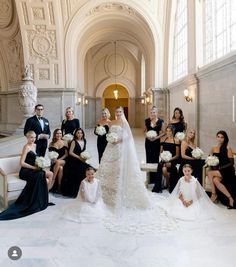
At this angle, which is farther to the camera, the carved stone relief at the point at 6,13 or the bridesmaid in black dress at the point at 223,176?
the carved stone relief at the point at 6,13

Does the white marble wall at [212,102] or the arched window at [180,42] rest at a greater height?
the arched window at [180,42]

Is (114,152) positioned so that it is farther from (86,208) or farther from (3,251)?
(3,251)

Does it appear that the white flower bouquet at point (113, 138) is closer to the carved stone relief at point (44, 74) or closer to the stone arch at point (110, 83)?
the carved stone relief at point (44, 74)

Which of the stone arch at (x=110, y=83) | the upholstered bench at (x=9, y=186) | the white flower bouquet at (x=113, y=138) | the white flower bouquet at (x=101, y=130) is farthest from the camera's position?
the stone arch at (x=110, y=83)

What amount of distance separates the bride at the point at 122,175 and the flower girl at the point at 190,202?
56cm

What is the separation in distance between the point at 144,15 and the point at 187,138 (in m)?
11.1

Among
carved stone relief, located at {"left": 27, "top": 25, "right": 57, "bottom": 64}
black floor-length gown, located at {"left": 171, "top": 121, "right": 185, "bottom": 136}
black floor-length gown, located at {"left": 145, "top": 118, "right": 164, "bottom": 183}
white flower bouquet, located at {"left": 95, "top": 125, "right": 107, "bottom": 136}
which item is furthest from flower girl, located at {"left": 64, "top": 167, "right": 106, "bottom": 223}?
carved stone relief, located at {"left": 27, "top": 25, "right": 57, "bottom": 64}

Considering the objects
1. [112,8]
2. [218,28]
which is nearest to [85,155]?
[218,28]

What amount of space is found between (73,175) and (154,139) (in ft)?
6.61

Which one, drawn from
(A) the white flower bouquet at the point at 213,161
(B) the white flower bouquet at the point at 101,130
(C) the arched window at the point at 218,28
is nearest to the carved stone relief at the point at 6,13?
(C) the arched window at the point at 218,28

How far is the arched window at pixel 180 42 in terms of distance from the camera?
1310 cm

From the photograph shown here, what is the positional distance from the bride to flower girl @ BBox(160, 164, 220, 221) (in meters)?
0.56

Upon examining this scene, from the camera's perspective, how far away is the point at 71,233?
4.33 meters

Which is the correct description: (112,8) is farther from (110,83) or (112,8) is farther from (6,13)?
(110,83)
